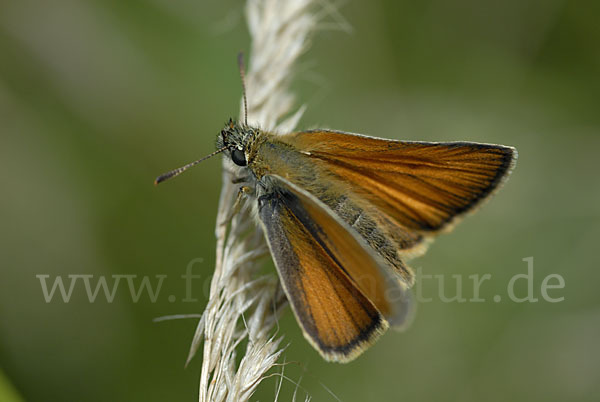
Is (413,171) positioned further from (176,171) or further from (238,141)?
(176,171)

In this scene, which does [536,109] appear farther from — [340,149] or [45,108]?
[45,108]

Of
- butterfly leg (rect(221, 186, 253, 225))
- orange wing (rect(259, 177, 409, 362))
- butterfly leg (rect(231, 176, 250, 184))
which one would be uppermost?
butterfly leg (rect(231, 176, 250, 184))

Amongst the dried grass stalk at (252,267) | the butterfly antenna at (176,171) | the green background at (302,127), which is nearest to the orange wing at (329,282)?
the dried grass stalk at (252,267)

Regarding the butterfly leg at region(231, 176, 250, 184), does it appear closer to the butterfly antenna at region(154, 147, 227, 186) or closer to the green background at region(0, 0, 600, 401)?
the butterfly antenna at region(154, 147, 227, 186)

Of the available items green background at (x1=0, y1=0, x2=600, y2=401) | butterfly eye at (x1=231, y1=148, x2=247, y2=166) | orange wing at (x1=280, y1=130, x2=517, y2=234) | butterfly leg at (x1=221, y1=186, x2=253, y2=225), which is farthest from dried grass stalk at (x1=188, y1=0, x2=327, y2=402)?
green background at (x1=0, y1=0, x2=600, y2=401)

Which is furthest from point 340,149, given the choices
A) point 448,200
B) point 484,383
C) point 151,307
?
point 484,383

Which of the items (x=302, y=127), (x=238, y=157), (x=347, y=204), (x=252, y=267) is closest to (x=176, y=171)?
(x=238, y=157)

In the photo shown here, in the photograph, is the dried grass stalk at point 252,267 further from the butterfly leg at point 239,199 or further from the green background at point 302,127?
the green background at point 302,127
